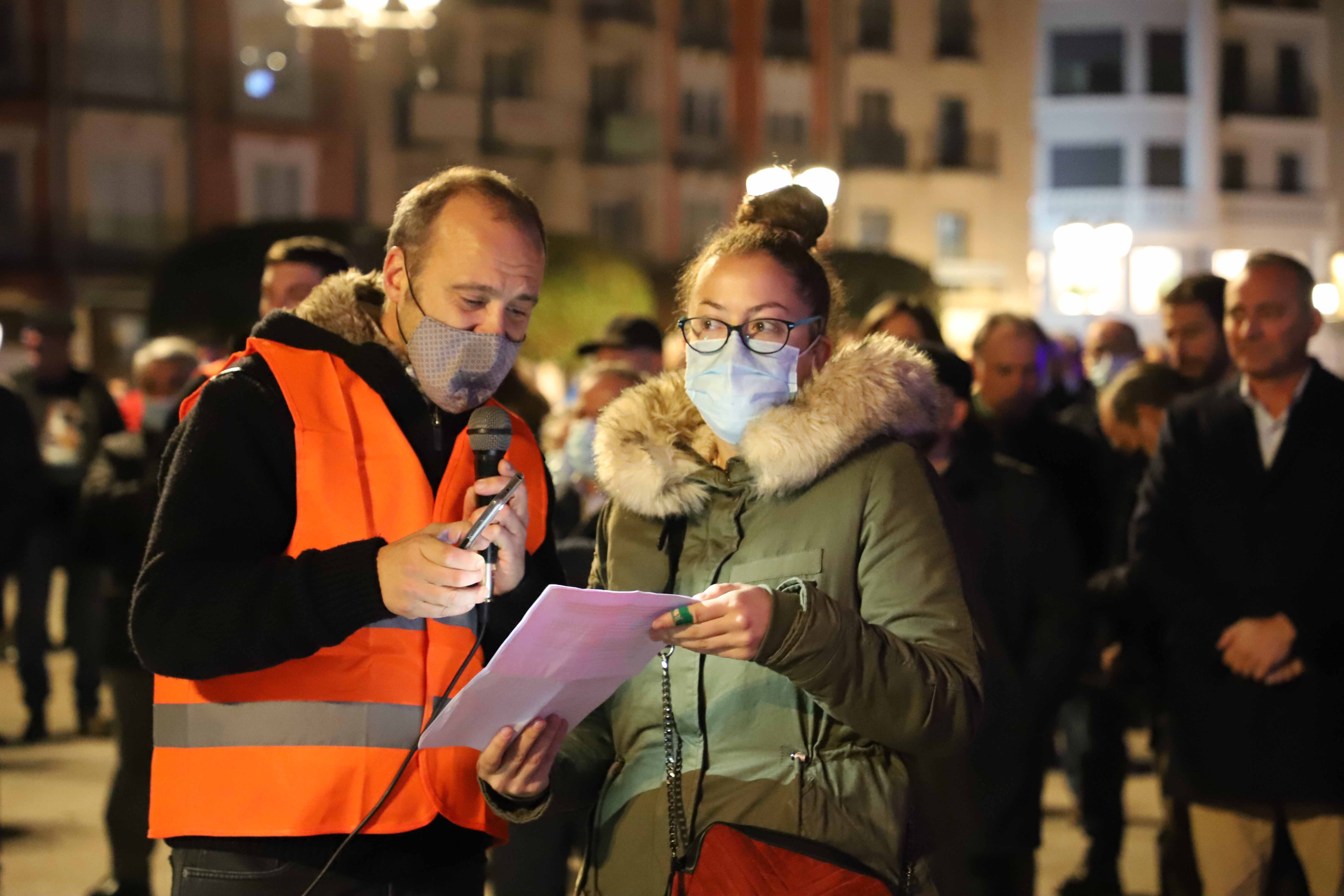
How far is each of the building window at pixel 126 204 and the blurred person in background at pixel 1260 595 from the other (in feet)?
92.4

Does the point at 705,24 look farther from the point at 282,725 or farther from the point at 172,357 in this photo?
the point at 282,725

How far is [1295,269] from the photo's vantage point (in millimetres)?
4777

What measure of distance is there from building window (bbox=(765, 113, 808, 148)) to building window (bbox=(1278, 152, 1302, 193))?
657 inches

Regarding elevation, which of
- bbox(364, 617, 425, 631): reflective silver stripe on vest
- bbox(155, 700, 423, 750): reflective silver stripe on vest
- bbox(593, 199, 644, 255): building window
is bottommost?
bbox(155, 700, 423, 750): reflective silver stripe on vest

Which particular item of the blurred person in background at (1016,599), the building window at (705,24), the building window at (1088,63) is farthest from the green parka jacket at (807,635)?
the building window at (1088,63)

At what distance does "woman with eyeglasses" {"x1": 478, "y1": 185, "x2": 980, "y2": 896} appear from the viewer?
2.41 metres

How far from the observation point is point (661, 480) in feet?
8.90

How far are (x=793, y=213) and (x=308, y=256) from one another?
2.07 metres

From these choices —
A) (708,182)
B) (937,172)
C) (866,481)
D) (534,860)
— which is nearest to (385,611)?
(866,481)

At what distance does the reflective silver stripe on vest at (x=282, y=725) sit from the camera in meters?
2.54

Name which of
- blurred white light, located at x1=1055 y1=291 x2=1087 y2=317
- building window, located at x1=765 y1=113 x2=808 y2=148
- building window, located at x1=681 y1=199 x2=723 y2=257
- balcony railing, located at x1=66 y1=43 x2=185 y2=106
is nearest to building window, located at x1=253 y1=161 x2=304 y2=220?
balcony railing, located at x1=66 y1=43 x2=185 y2=106

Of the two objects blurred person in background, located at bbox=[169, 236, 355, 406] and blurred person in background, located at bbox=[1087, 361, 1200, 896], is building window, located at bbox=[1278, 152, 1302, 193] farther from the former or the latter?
blurred person in background, located at bbox=[169, 236, 355, 406]

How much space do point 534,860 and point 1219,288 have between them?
151 inches

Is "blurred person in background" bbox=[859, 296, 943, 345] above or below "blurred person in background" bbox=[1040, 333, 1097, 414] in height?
above
